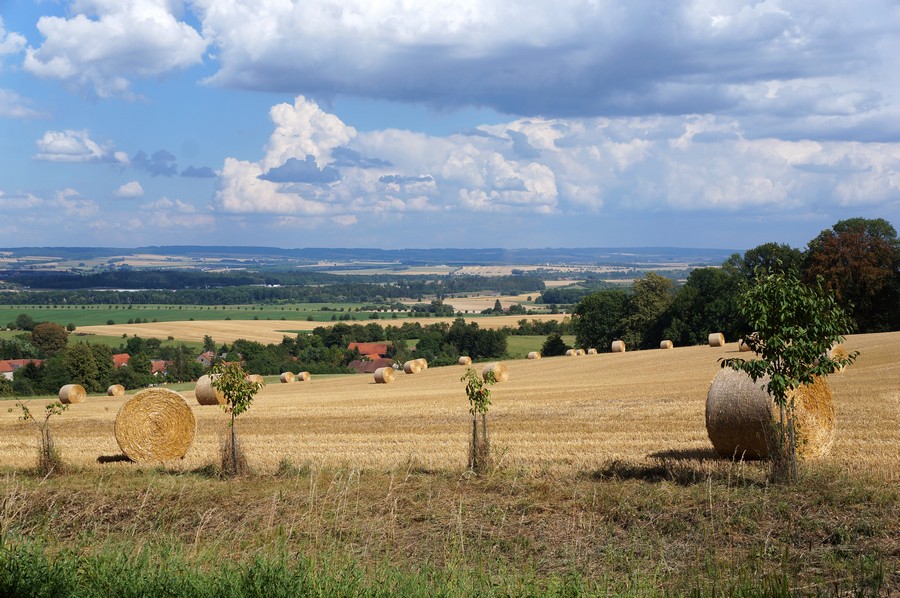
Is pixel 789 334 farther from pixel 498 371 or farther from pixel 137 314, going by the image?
pixel 137 314

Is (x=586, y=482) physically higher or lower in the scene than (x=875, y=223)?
lower

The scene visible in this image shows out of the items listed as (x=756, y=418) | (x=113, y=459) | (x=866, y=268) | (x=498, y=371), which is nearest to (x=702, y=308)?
(x=866, y=268)

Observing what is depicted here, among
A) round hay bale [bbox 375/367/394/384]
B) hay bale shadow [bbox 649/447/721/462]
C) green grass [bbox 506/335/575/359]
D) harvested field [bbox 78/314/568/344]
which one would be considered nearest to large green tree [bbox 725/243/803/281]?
green grass [bbox 506/335/575/359]

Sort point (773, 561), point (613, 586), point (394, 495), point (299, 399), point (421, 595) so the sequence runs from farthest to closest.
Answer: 1. point (299, 399)
2. point (394, 495)
3. point (773, 561)
4. point (613, 586)
5. point (421, 595)

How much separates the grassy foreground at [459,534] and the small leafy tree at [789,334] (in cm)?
146

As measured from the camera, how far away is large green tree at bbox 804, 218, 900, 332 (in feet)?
203

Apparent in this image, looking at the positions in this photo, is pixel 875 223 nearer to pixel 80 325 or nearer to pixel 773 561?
pixel 773 561

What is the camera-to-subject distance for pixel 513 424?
82.7ft

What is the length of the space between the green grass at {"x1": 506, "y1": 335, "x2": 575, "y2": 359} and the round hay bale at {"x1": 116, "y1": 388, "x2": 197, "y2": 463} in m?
55.2

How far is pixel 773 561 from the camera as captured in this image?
10.5 metres

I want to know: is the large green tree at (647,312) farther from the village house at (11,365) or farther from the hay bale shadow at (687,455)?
the hay bale shadow at (687,455)

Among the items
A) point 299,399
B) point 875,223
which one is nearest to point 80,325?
point 299,399

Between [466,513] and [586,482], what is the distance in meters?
2.67

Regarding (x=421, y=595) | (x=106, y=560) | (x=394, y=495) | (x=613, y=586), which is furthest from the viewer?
(x=394, y=495)
